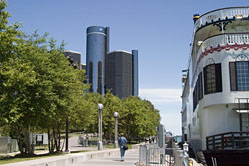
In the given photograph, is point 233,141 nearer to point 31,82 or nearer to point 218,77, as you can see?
point 218,77

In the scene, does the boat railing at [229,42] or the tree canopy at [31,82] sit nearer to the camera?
the tree canopy at [31,82]

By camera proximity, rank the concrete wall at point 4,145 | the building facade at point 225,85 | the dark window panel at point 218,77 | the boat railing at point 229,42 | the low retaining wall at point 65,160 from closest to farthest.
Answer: the low retaining wall at point 65,160 < the building facade at point 225,85 < the dark window panel at point 218,77 < the boat railing at point 229,42 < the concrete wall at point 4,145

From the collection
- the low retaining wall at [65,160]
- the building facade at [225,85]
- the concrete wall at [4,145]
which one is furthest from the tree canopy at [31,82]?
the building facade at [225,85]

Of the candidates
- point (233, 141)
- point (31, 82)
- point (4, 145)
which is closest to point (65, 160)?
point (31, 82)

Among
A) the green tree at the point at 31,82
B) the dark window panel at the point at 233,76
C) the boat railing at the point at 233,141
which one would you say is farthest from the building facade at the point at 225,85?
the green tree at the point at 31,82

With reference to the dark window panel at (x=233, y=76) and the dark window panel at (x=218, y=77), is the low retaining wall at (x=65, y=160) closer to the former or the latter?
the dark window panel at (x=218, y=77)

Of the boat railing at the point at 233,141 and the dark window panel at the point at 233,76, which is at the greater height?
the dark window panel at the point at 233,76

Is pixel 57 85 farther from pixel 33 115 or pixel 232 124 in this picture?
pixel 232 124

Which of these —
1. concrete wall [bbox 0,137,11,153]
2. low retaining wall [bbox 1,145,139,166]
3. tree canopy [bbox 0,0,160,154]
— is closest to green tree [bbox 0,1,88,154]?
tree canopy [bbox 0,0,160,154]

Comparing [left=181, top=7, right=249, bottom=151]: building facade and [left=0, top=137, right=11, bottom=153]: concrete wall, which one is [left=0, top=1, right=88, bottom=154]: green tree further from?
[left=181, top=7, right=249, bottom=151]: building facade

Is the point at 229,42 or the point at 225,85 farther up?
the point at 229,42

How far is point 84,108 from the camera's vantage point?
26.4 meters

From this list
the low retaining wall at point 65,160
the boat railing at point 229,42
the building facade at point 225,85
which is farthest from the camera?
the boat railing at point 229,42

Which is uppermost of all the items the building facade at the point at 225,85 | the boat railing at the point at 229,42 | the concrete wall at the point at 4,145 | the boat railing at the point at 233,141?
the boat railing at the point at 229,42
